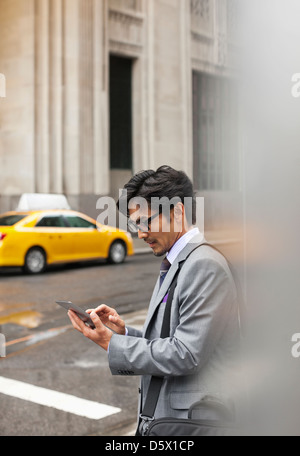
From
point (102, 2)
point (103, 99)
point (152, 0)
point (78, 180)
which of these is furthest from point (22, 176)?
point (152, 0)

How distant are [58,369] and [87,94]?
58.8ft

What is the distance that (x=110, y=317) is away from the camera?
1.77 meters

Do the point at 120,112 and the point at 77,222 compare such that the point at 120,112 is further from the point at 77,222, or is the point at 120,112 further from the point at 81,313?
the point at 81,313

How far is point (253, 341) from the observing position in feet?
5.18

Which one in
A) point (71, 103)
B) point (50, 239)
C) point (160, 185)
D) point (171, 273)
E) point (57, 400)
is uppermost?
point (71, 103)

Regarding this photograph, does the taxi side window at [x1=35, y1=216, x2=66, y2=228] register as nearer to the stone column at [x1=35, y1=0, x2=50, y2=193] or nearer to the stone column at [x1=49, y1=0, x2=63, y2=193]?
the stone column at [x1=35, y1=0, x2=50, y2=193]

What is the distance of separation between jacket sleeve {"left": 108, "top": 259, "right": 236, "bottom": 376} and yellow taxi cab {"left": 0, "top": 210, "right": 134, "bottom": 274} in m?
11.2

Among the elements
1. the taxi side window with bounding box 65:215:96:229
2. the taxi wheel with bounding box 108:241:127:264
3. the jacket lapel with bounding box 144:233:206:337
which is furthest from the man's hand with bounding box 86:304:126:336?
the taxi wheel with bounding box 108:241:127:264

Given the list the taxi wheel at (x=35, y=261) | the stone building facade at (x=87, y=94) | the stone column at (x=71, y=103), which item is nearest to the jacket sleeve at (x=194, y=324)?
the taxi wheel at (x=35, y=261)

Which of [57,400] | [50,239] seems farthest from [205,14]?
[50,239]

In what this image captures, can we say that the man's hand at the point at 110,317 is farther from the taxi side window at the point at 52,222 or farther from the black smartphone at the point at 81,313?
the taxi side window at the point at 52,222

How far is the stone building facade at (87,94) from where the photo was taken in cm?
2138

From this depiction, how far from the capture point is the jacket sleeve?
1548 millimetres
